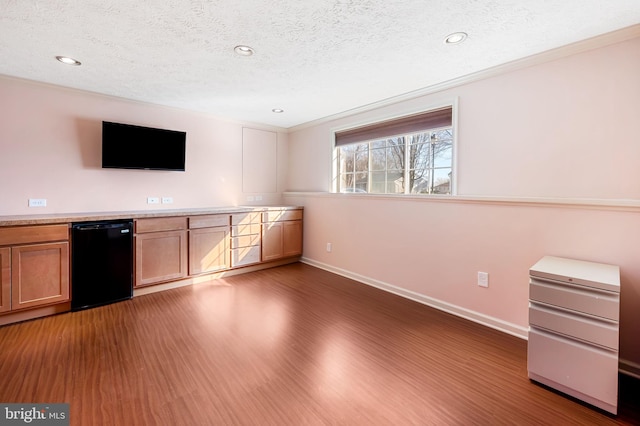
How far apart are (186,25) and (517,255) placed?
3272mm

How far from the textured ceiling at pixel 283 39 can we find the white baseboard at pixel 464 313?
237cm

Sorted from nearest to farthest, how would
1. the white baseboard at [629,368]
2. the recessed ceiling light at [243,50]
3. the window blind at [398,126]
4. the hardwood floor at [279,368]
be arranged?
the hardwood floor at [279,368] < the white baseboard at [629,368] < the recessed ceiling light at [243,50] < the window blind at [398,126]

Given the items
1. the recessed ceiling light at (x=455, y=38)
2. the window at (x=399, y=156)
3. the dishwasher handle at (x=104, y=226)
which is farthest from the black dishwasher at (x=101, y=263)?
the recessed ceiling light at (x=455, y=38)

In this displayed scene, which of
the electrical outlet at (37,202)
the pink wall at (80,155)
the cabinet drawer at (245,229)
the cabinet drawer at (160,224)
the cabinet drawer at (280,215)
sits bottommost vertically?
the cabinet drawer at (245,229)

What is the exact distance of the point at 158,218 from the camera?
347 cm

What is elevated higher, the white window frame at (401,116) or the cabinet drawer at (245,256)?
the white window frame at (401,116)

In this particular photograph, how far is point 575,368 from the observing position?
5.73 feet

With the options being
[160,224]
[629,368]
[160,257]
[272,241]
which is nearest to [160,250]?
[160,257]

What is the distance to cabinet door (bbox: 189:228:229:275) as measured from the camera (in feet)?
12.4

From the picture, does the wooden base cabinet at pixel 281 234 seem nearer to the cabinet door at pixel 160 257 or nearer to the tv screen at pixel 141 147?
the cabinet door at pixel 160 257

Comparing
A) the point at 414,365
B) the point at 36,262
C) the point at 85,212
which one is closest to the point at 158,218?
the point at 85,212

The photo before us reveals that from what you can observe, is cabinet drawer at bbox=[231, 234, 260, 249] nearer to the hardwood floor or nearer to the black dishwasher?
the hardwood floor

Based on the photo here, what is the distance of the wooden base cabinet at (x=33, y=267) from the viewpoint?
8.50ft

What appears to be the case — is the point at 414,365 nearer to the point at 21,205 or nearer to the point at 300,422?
the point at 300,422
